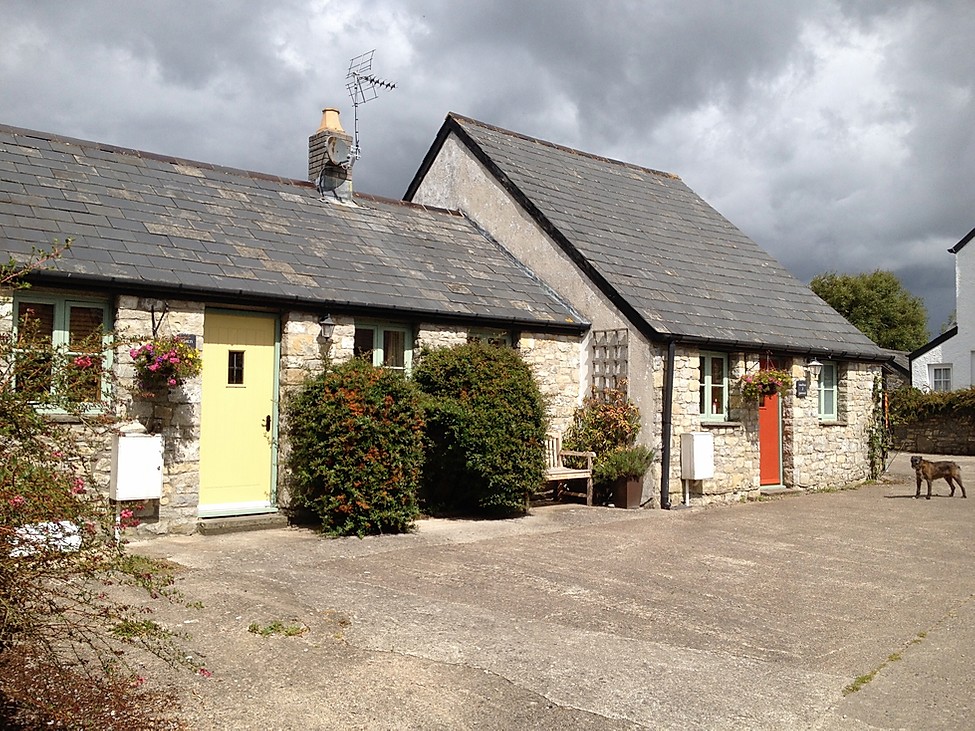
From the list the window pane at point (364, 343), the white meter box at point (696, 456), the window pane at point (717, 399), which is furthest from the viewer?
the window pane at point (717, 399)

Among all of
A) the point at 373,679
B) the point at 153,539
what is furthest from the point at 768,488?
the point at 373,679

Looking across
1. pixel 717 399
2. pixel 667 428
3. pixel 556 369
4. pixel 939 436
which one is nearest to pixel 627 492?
pixel 667 428

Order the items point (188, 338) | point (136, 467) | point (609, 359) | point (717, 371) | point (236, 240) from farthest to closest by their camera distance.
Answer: point (717, 371) → point (609, 359) → point (236, 240) → point (188, 338) → point (136, 467)

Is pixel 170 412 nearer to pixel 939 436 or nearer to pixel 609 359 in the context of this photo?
pixel 609 359

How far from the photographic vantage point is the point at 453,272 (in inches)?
546

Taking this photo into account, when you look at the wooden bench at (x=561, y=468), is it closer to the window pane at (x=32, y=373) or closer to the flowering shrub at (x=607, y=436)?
the flowering shrub at (x=607, y=436)

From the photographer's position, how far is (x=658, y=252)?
54.1 feet

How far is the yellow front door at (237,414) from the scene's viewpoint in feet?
34.1

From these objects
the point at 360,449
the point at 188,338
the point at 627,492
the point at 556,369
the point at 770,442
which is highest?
the point at 188,338

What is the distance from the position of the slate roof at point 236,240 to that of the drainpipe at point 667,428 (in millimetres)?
1748

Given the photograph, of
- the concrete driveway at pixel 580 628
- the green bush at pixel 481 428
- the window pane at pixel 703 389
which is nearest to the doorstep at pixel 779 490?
the window pane at pixel 703 389

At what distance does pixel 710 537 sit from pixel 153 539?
6.69 metres

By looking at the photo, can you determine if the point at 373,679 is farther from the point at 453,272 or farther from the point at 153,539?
the point at 453,272

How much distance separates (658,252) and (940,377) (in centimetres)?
1986
